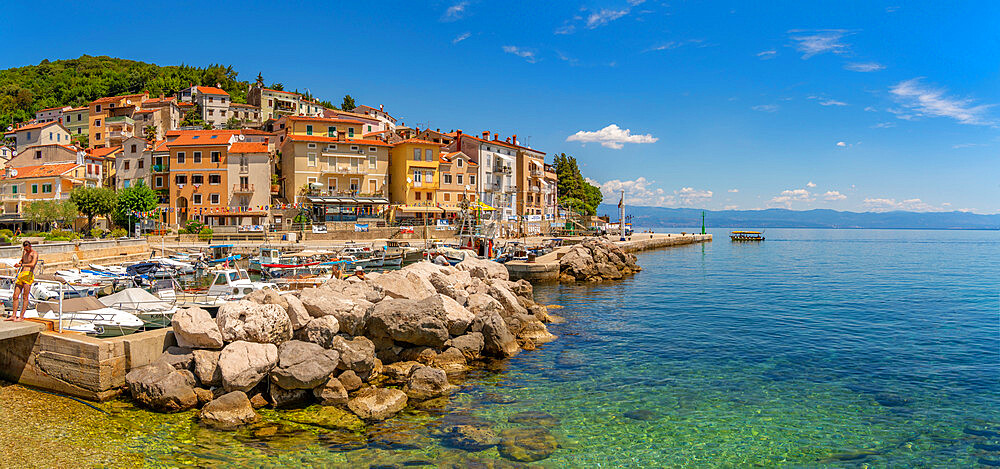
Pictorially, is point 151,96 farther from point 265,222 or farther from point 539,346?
point 539,346

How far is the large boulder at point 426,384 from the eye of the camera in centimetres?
1371

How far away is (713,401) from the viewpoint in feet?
45.8

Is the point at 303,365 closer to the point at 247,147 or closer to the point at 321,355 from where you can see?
the point at 321,355

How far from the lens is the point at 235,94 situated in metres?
113

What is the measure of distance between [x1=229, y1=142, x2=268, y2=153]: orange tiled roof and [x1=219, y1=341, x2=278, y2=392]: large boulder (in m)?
54.0

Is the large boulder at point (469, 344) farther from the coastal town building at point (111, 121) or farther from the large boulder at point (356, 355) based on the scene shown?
the coastal town building at point (111, 121)

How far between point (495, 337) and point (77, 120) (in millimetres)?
108461

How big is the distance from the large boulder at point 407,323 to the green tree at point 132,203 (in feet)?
165

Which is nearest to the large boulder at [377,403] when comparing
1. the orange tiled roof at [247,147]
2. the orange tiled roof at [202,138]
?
the orange tiled roof at [247,147]

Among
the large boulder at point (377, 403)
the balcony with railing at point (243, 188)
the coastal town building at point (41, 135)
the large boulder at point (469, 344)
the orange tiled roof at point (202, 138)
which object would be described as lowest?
the large boulder at point (377, 403)

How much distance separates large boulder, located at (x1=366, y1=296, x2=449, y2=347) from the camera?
15727mm

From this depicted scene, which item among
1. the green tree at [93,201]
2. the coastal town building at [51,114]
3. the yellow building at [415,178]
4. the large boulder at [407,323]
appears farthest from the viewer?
the coastal town building at [51,114]

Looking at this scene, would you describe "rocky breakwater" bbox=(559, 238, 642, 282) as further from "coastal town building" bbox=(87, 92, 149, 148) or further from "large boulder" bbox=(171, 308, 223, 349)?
"coastal town building" bbox=(87, 92, 149, 148)

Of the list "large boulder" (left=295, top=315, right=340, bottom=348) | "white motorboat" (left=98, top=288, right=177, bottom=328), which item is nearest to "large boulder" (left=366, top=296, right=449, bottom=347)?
"large boulder" (left=295, top=315, right=340, bottom=348)
